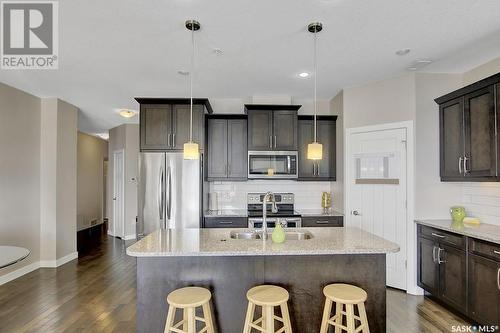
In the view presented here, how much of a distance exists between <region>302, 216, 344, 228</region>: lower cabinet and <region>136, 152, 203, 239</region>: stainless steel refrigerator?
1.56m

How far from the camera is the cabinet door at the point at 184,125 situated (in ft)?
13.5

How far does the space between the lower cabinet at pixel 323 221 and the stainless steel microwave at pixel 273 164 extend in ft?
2.29

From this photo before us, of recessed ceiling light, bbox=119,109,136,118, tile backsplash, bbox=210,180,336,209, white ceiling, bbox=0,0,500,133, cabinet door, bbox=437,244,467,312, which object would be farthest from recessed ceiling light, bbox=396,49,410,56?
recessed ceiling light, bbox=119,109,136,118

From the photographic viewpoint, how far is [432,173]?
3502mm

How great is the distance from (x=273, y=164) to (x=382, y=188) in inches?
62.5

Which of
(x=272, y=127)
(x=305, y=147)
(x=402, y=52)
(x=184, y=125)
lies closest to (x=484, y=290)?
(x=402, y=52)

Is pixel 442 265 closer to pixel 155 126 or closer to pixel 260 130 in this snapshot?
pixel 260 130

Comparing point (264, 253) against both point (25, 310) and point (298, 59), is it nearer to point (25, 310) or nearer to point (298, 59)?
point (298, 59)

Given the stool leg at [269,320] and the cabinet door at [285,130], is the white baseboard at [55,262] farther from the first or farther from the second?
the stool leg at [269,320]

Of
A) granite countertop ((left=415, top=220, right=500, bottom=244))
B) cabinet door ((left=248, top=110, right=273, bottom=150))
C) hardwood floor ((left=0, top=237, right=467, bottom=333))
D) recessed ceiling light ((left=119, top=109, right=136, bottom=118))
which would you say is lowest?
hardwood floor ((left=0, top=237, right=467, bottom=333))

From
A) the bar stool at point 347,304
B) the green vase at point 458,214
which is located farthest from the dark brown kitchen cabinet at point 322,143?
the bar stool at point 347,304

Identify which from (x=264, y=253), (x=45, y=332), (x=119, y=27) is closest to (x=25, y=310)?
(x=45, y=332)

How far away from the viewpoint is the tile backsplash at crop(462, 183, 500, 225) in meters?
3.05

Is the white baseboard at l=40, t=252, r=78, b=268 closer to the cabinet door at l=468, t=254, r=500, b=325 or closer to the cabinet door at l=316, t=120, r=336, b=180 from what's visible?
the cabinet door at l=316, t=120, r=336, b=180
